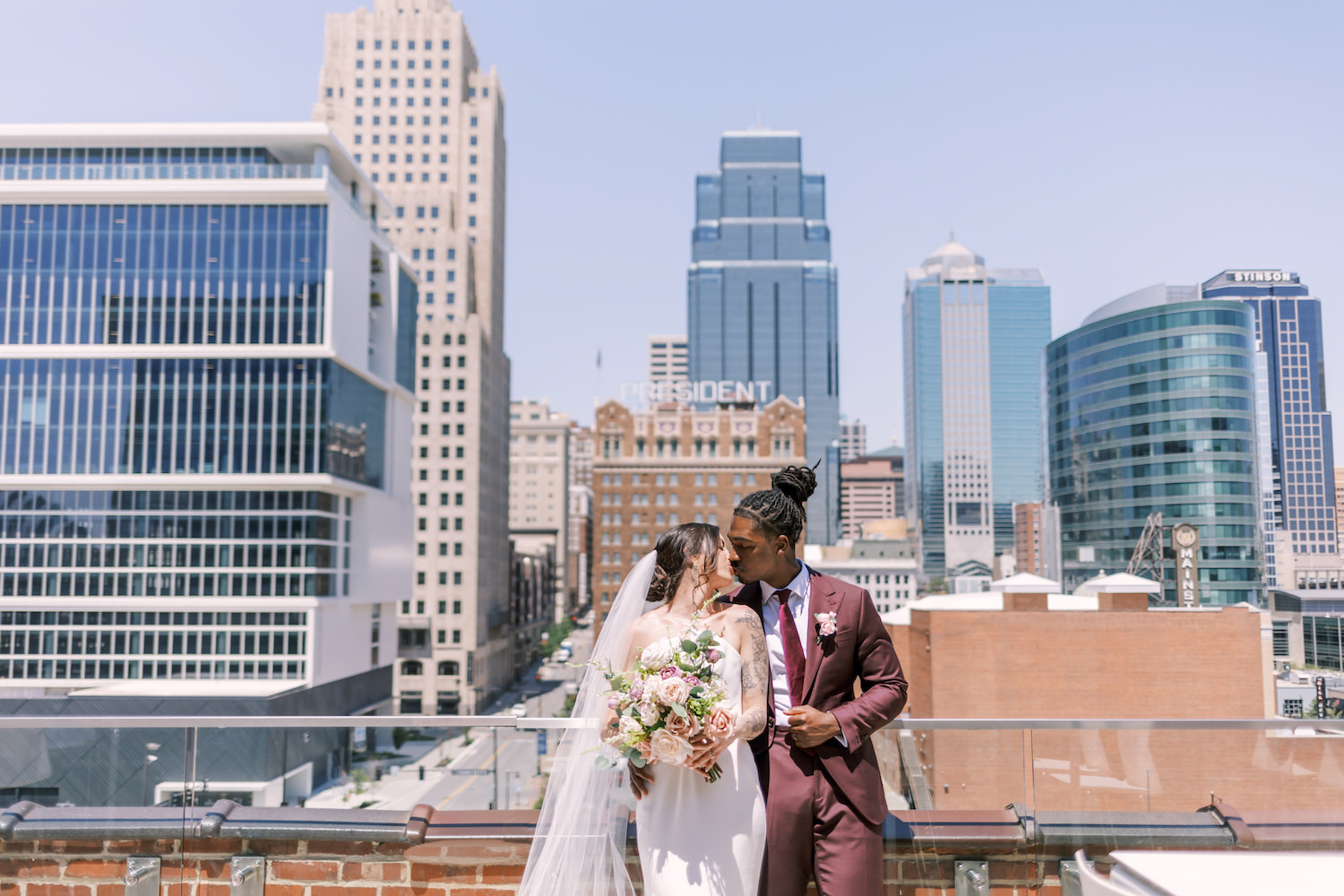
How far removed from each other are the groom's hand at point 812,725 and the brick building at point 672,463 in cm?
8728

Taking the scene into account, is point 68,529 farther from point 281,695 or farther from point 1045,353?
point 1045,353

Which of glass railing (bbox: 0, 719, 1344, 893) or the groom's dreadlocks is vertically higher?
the groom's dreadlocks

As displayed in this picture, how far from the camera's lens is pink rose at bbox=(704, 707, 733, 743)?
3494 millimetres

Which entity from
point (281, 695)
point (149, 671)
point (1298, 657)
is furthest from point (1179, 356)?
point (149, 671)

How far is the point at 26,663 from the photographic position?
4856 centimetres

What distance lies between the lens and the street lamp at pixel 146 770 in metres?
5.07

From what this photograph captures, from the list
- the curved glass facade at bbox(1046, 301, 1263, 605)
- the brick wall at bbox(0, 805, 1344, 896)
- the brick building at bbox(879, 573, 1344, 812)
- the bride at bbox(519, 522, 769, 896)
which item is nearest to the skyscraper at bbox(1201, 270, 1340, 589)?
the curved glass facade at bbox(1046, 301, 1263, 605)

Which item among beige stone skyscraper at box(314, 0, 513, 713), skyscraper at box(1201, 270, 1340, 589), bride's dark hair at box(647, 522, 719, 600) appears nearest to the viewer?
bride's dark hair at box(647, 522, 719, 600)

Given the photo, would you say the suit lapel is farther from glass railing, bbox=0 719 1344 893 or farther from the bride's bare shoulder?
glass railing, bbox=0 719 1344 893

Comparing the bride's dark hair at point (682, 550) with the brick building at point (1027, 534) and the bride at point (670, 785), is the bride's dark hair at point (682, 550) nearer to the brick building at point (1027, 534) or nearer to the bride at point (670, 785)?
the bride at point (670, 785)

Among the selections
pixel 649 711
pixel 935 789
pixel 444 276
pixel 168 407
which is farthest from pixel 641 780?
pixel 444 276

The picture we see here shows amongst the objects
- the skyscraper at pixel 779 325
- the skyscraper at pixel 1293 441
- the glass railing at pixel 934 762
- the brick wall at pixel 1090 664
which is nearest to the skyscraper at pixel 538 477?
the skyscraper at pixel 779 325

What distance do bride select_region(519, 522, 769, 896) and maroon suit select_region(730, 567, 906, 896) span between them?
4.5 inches

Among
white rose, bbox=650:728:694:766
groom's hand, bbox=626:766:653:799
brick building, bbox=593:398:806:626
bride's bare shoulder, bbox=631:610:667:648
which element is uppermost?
brick building, bbox=593:398:806:626
